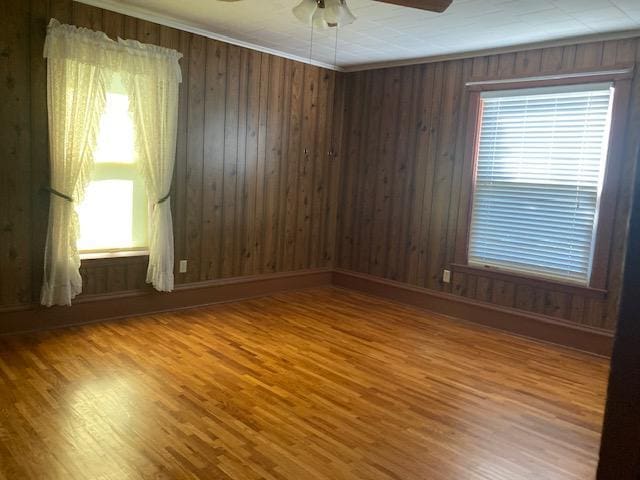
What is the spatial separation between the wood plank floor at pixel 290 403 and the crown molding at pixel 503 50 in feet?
8.02

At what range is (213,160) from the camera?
4.68m

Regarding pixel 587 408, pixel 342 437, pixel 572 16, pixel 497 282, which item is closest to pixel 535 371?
pixel 587 408

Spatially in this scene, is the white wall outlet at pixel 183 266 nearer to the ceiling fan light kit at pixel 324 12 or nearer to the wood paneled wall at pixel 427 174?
the wood paneled wall at pixel 427 174

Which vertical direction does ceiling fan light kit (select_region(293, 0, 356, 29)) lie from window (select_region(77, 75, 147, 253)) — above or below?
above

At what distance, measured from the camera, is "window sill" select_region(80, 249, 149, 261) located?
3981 millimetres

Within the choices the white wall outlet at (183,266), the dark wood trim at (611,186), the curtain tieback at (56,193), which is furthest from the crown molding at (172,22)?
the dark wood trim at (611,186)

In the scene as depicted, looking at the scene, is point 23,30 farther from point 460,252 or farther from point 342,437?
point 460,252

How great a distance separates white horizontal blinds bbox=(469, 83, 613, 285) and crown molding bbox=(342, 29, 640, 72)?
35 cm

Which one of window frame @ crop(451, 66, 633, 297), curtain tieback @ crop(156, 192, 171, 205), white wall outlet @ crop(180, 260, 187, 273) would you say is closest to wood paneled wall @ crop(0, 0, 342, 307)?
white wall outlet @ crop(180, 260, 187, 273)

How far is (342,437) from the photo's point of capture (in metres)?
2.52

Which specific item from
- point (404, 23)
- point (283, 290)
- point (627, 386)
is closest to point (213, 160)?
point (283, 290)

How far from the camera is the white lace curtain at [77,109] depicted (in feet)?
11.8

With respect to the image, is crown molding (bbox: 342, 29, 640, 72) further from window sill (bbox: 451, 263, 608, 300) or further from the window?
the window

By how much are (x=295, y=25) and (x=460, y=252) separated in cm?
250
